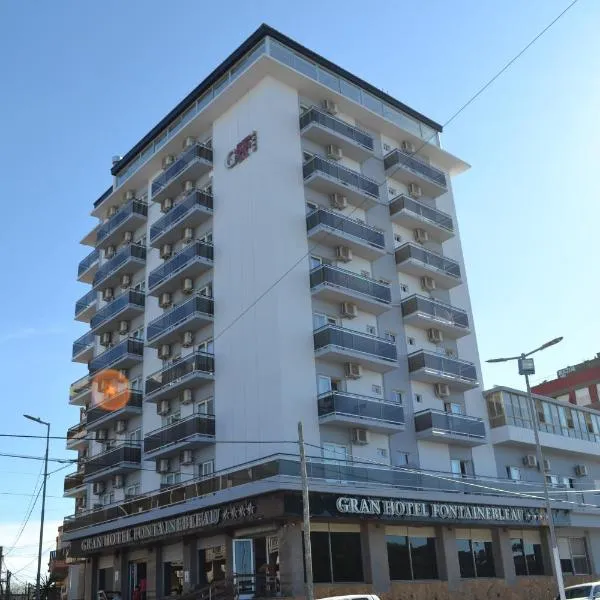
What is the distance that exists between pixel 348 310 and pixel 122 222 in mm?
19516

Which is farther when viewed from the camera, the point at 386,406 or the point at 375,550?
the point at 386,406

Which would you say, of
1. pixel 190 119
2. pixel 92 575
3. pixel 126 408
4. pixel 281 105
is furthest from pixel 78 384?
pixel 281 105

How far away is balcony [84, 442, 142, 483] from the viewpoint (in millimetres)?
42312

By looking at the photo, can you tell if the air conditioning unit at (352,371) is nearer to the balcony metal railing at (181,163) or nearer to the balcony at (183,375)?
the balcony at (183,375)

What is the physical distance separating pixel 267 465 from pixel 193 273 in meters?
14.9

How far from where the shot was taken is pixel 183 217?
140 feet

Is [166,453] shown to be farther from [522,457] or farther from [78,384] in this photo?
[522,457]

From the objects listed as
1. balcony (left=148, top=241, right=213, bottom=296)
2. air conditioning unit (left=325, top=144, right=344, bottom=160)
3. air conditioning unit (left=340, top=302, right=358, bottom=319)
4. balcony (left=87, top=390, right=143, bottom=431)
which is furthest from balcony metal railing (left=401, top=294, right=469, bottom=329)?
balcony (left=87, top=390, right=143, bottom=431)

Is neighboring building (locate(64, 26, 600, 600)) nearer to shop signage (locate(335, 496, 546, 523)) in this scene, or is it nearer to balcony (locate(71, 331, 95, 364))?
shop signage (locate(335, 496, 546, 523))

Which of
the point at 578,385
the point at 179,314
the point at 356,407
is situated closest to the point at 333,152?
the point at 179,314

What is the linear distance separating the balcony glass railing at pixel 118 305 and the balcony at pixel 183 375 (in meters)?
7.28

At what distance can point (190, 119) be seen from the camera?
45.6 metres

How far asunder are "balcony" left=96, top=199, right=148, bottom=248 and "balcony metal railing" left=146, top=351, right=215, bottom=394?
1304 centimetres

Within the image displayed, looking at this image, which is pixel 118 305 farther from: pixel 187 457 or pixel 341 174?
pixel 341 174
